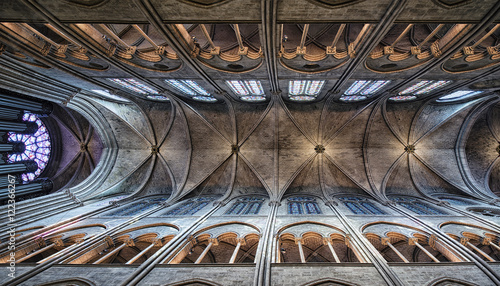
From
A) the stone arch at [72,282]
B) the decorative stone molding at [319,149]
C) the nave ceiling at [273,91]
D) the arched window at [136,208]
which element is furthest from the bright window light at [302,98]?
the stone arch at [72,282]

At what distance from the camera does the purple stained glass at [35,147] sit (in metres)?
13.7

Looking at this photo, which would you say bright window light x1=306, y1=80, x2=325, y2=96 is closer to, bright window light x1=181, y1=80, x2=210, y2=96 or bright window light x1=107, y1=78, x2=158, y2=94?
bright window light x1=181, y1=80, x2=210, y2=96

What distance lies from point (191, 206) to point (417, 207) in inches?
520

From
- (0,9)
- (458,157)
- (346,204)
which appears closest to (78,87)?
(0,9)

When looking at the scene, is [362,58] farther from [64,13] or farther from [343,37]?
[64,13]

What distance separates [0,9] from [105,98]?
817 cm

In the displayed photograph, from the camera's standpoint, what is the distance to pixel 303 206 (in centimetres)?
1196

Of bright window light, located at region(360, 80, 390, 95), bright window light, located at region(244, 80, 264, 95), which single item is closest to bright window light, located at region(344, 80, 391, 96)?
bright window light, located at region(360, 80, 390, 95)

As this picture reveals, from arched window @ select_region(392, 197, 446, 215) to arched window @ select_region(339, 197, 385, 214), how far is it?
1.95m

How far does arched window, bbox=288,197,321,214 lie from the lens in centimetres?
1092

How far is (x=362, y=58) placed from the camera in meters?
7.19

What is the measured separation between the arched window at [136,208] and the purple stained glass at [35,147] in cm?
832

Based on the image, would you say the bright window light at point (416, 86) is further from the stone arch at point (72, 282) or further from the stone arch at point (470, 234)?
the stone arch at point (72, 282)

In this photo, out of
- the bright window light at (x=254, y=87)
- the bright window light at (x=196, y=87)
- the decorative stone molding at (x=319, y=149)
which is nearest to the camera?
the bright window light at (x=196, y=87)
